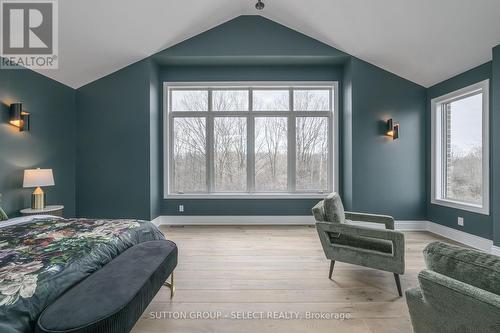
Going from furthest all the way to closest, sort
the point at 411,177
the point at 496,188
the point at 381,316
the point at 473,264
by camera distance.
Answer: the point at 411,177
the point at 496,188
the point at 381,316
the point at 473,264

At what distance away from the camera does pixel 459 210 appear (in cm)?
391

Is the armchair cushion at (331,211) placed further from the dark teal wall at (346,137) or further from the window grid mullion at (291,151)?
the window grid mullion at (291,151)

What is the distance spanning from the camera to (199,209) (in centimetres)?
496

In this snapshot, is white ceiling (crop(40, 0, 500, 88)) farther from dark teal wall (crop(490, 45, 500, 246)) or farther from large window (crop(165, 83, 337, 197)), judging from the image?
large window (crop(165, 83, 337, 197))

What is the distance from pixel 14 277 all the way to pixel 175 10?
3.89 m

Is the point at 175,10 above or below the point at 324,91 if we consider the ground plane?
above

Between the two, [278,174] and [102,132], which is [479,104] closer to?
[278,174]

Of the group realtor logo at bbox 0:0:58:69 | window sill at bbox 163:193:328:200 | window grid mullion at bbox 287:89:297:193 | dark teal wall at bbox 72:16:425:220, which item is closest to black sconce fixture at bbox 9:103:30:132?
realtor logo at bbox 0:0:58:69

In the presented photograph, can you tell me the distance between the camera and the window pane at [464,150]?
3.77 m

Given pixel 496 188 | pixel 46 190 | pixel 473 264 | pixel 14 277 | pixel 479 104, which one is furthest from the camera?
pixel 46 190

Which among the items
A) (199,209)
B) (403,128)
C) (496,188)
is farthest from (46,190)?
(496,188)

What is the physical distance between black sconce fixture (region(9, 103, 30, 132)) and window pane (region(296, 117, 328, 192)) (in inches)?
171

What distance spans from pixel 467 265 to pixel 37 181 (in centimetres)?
449

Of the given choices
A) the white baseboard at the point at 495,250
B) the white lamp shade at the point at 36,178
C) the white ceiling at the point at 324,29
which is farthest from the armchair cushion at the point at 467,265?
the white lamp shade at the point at 36,178
